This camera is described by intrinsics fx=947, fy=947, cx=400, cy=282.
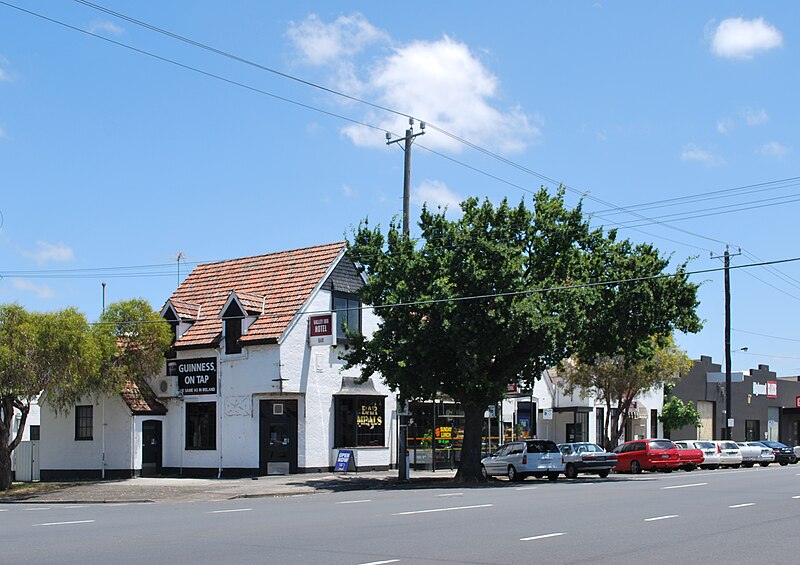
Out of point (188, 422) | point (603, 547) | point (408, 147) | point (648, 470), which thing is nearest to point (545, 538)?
point (603, 547)

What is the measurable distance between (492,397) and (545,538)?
17.5m

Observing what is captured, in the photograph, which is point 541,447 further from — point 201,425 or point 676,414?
point 676,414

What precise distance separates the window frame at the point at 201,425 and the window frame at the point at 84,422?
386cm

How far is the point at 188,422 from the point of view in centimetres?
3694

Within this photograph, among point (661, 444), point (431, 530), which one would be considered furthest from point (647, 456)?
point (431, 530)

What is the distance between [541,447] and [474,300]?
696 cm

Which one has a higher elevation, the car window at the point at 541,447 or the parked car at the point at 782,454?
the car window at the point at 541,447

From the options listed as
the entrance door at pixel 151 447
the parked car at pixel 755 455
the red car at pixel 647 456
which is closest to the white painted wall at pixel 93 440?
the entrance door at pixel 151 447

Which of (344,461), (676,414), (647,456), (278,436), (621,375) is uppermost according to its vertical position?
(621,375)

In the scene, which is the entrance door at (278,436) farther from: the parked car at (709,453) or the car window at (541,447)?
the parked car at (709,453)

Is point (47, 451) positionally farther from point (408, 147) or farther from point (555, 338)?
point (555, 338)

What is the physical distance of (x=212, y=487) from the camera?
99.0 feet

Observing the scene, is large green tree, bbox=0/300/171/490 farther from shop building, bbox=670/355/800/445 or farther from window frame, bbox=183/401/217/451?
shop building, bbox=670/355/800/445

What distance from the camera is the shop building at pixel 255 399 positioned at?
114ft
